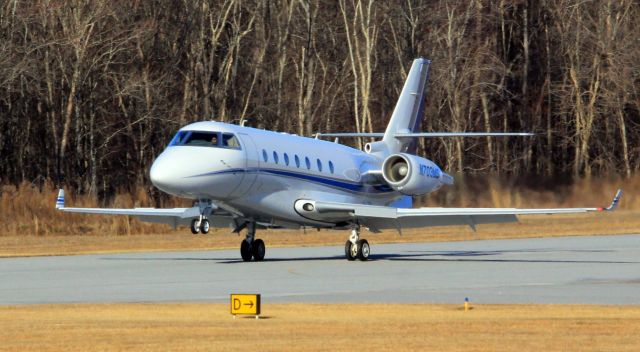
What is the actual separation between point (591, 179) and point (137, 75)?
67.3ft

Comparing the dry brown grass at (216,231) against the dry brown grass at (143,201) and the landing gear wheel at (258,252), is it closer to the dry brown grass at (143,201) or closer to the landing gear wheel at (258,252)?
the dry brown grass at (143,201)

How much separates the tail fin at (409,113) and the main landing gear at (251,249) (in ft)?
20.0

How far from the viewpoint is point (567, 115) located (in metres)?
70.5

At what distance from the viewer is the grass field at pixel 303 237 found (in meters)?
34.8

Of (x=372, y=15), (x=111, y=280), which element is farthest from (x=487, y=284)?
(x=372, y=15)

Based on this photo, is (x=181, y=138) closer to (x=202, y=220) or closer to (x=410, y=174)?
(x=202, y=220)

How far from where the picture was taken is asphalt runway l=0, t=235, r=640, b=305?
63.8 feet

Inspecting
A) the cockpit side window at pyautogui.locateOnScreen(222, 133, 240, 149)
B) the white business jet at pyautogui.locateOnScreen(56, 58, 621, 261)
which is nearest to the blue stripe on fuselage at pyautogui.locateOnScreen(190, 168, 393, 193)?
the white business jet at pyautogui.locateOnScreen(56, 58, 621, 261)

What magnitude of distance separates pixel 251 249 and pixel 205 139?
3.24 meters

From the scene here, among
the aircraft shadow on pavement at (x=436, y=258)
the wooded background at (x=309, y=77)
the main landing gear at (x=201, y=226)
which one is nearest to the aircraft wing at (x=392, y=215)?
the aircraft shadow on pavement at (x=436, y=258)

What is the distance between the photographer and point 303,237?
130 ft

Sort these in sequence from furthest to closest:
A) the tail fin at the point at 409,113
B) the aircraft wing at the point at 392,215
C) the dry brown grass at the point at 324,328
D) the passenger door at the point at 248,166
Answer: the tail fin at the point at 409,113 → the aircraft wing at the point at 392,215 → the passenger door at the point at 248,166 → the dry brown grass at the point at 324,328

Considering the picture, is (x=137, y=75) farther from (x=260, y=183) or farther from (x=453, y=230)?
(x=260, y=183)

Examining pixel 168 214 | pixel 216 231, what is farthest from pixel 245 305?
pixel 216 231
